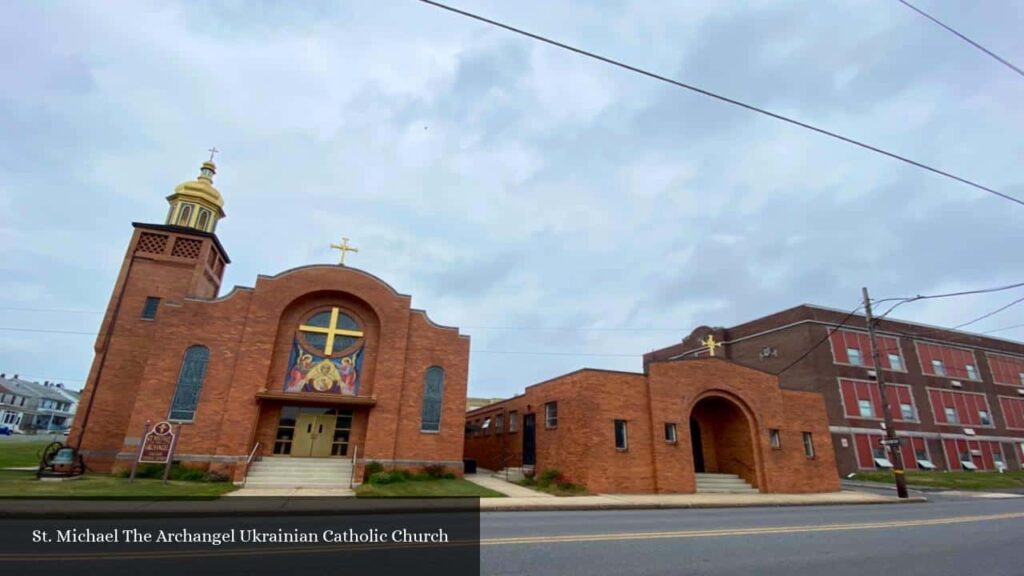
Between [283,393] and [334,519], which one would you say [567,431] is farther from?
[283,393]

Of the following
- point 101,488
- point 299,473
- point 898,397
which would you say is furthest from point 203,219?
point 898,397

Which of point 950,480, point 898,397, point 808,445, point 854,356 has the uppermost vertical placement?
point 854,356

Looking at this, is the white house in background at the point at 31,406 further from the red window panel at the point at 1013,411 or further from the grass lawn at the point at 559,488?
the red window panel at the point at 1013,411

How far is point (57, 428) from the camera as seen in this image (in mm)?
72625

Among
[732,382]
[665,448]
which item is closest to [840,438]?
[732,382]

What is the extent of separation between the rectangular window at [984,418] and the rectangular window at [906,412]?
913cm

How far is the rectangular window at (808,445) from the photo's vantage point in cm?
2233

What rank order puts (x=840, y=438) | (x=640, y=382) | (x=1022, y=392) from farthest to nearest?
(x=1022, y=392) → (x=840, y=438) → (x=640, y=382)

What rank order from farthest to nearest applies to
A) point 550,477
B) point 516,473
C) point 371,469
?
point 516,473
point 371,469
point 550,477

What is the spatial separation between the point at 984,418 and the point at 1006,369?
832 centimetres

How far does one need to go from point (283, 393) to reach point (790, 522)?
18.4m

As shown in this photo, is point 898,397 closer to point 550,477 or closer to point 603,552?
point 550,477

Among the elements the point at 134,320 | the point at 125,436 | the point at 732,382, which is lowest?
the point at 125,436

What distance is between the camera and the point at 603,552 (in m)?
7.09
